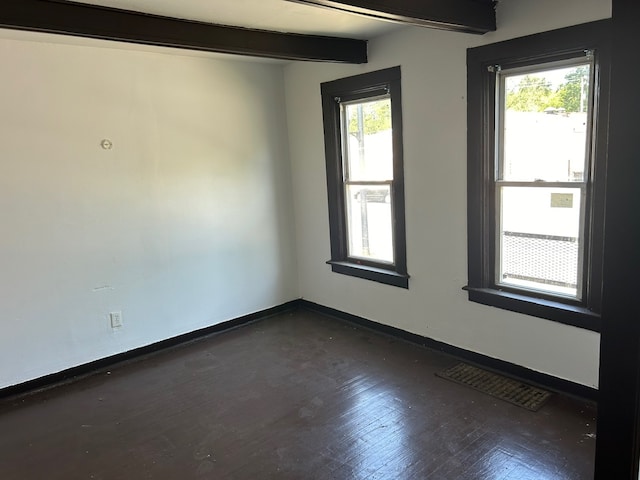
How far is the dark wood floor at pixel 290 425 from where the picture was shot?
245cm

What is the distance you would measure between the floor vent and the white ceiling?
2359 mm

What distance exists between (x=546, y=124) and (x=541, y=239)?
703 millimetres

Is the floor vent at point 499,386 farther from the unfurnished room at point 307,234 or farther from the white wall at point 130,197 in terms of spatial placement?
the white wall at point 130,197

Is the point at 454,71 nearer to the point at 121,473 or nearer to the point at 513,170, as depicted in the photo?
the point at 513,170

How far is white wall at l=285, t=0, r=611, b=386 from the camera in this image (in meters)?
2.89

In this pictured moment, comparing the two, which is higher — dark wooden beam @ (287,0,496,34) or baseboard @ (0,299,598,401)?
dark wooden beam @ (287,0,496,34)

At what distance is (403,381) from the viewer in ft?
10.8

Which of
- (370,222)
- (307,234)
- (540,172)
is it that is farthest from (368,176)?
(540,172)

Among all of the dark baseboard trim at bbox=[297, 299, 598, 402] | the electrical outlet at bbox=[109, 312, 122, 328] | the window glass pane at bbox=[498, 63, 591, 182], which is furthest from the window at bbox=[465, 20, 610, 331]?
the electrical outlet at bbox=[109, 312, 122, 328]

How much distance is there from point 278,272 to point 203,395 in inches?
68.1

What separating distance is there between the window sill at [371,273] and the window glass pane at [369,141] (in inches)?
30.2

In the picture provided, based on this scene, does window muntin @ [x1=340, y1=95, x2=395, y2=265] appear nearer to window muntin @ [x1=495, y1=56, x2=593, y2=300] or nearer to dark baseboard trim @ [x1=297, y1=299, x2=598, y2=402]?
dark baseboard trim @ [x1=297, y1=299, x2=598, y2=402]

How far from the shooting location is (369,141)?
13.3 feet

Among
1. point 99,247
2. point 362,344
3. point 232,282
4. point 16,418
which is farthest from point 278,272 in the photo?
point 16,418
